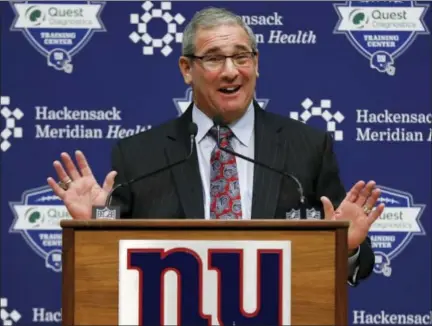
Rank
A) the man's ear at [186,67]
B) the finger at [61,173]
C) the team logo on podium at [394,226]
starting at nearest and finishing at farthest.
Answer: the finger at [61,173]
the man's ear at [186,67]
the team logo on podium at [394,226]

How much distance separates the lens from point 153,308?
2.42m

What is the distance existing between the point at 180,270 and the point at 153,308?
108 millimetres

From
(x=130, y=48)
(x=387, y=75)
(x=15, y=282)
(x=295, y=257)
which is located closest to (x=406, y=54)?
(x=387, y=75)

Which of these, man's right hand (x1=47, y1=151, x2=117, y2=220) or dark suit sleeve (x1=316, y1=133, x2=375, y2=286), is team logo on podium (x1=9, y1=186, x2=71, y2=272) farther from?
dark suit sleeve (x1=316, y1=133, x2=375, y2=286)

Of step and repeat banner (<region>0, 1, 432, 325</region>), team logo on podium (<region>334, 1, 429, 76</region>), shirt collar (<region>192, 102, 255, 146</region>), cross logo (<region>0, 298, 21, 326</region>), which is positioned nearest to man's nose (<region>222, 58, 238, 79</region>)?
shirt collar (<region>192, 102, 255, 146</region>)

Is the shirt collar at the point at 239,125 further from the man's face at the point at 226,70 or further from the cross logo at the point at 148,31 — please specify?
the cross logo at the point at 148,31

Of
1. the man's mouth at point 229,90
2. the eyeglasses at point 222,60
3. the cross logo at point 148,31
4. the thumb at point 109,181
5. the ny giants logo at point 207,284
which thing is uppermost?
the cross logo at point 148,31

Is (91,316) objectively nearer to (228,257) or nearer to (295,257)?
(228,257)

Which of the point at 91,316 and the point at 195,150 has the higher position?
the point at 195,150

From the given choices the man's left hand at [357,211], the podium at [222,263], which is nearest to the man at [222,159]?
the man's left hand at [357,211]

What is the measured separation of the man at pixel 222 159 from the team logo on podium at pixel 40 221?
4.06 feet

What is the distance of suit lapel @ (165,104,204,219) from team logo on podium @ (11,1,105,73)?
4.25ft

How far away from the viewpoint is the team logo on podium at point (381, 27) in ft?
14.6

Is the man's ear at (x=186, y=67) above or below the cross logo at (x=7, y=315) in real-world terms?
above
